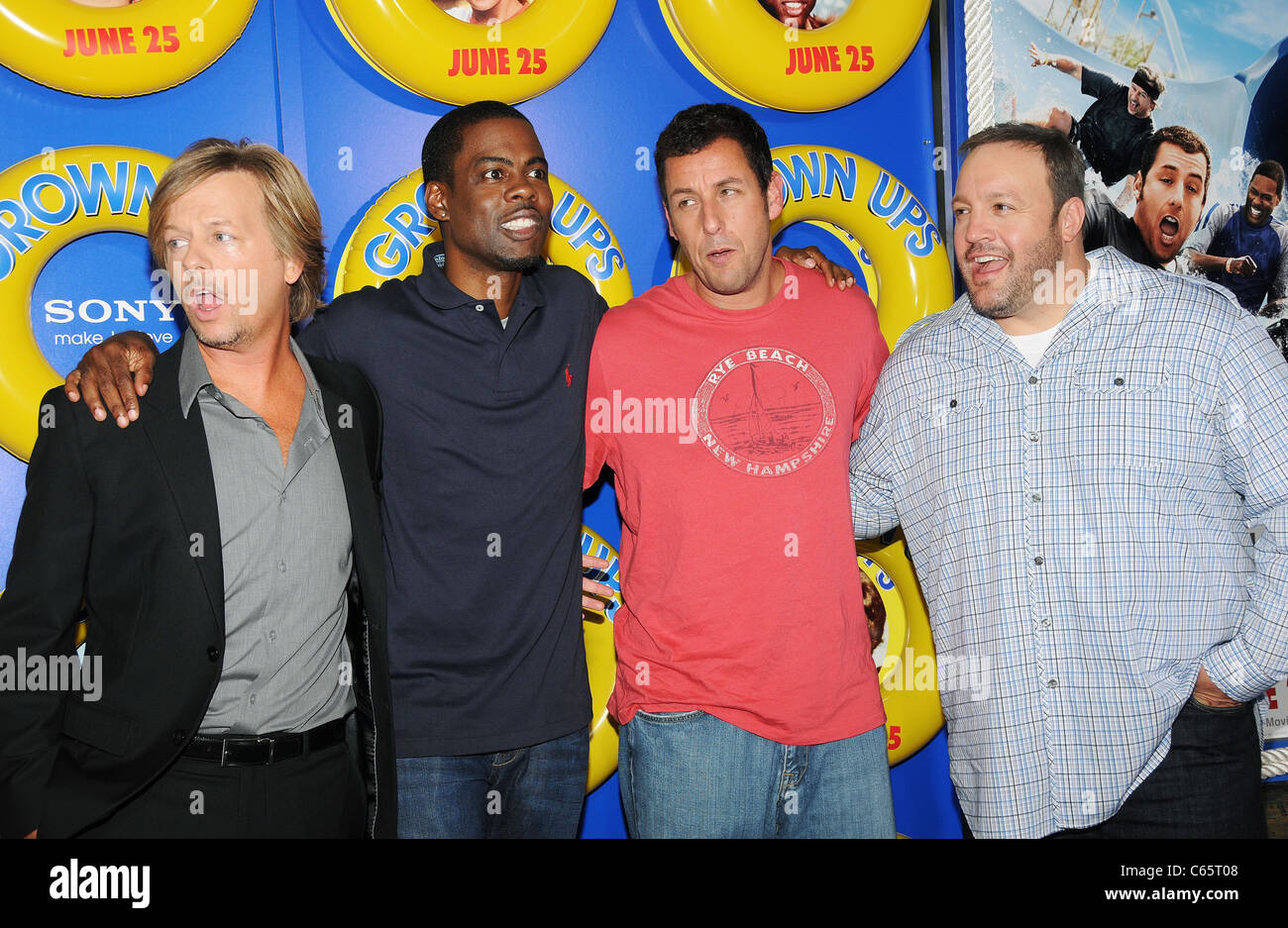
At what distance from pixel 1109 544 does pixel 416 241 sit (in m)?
1.80

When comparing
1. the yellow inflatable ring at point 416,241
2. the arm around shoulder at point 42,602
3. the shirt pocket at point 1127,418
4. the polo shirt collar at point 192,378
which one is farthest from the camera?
the yellow inflatable ring at point 416,241

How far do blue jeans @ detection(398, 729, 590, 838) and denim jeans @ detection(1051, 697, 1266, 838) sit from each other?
100cm

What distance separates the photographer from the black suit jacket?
176 centimetres

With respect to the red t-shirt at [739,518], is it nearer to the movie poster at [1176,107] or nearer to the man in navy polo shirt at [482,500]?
the man in navy polo shirt at [482,500]

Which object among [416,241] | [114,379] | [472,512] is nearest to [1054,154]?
[472,512]

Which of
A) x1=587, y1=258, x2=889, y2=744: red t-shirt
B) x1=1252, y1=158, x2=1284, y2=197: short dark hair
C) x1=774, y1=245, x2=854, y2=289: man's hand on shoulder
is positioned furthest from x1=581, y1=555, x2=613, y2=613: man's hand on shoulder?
x1=1252, y1=158, x2=1284, y2=197: short dark hair

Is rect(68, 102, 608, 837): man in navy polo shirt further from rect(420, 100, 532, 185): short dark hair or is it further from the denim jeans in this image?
the denim jeans

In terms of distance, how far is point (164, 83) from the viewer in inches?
106

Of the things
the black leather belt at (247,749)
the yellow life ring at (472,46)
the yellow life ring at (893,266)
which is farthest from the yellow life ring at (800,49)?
the black leather belt at (247,749)

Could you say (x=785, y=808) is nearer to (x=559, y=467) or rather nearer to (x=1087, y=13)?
(x=559, y=467)

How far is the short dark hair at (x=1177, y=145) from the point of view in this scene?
10.4 feet

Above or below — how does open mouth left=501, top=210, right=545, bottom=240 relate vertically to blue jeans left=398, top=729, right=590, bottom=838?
above

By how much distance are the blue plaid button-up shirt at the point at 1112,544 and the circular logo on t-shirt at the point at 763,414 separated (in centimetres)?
31

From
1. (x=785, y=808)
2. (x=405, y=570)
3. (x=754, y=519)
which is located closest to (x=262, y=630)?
(x=405, y=570)
